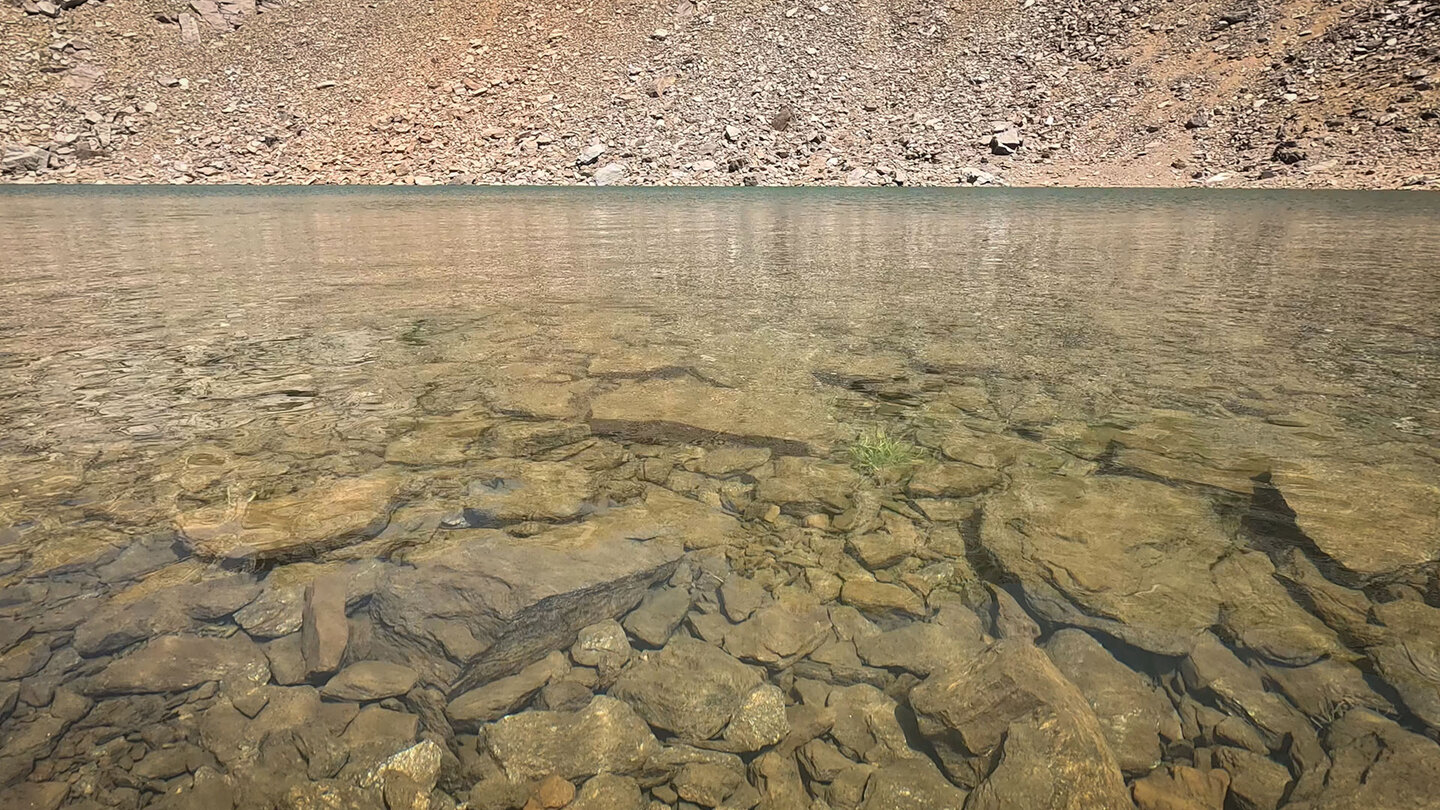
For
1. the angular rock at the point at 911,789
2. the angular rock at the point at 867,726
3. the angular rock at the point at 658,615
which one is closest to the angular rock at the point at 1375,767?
the angular rock at the point at 911,789

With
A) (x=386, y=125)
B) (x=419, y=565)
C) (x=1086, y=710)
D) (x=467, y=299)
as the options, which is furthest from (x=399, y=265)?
(x=386, y=125)

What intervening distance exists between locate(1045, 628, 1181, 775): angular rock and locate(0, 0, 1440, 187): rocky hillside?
145 ft

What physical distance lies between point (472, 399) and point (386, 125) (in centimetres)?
5376

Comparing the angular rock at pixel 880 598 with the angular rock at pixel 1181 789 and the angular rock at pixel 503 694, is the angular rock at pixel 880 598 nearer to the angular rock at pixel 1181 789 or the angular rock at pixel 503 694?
the angular rock at pixel 1181 789

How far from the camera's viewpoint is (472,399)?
443 cm

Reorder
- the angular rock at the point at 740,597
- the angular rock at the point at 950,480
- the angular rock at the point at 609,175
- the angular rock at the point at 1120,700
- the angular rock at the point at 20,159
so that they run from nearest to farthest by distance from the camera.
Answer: the angular rock at the point at 1120,700, the angular rock at the point at 740,597, the angular rock at the point at 950,480, the angular rock at the point at 609,175, the angular rock at the point at 20,159

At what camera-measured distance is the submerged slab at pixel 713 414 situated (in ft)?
12.7

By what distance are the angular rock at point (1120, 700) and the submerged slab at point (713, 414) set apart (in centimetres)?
165

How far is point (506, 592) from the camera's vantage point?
244 centimetres

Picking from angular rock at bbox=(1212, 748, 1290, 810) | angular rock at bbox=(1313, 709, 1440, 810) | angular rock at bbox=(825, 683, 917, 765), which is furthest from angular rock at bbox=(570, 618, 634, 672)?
angular rock at bbox=(1313, 709, 1440, 810)

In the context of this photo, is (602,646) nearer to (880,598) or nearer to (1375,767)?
(880,598)

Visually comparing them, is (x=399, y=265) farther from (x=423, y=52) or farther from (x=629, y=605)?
(x=423, y=52)

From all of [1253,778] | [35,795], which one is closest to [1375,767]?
[1253,778]

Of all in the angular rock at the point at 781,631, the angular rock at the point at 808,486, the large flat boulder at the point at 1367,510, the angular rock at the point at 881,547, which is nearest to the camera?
the angular rock at the point at 781,631
